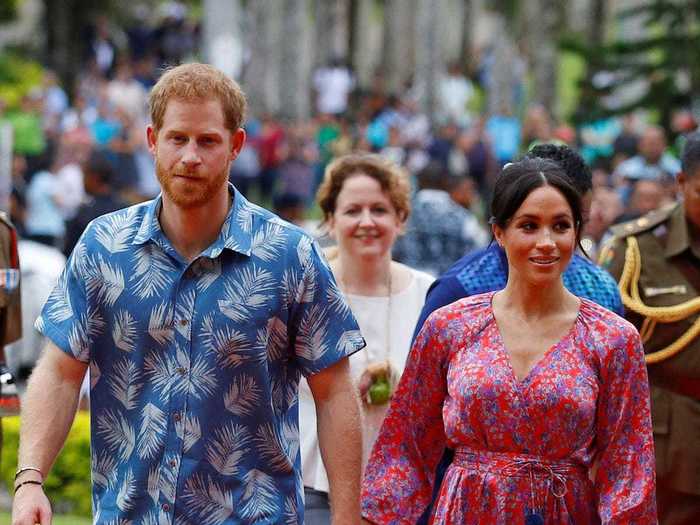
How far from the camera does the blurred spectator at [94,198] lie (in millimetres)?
12328

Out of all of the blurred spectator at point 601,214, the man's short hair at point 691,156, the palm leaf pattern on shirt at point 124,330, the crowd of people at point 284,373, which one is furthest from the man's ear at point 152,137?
the blurred spectator at point 601,214

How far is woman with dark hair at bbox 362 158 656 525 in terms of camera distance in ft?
16.5

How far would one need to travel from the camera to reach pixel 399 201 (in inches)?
295

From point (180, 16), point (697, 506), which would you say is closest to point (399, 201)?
point (697, 506)

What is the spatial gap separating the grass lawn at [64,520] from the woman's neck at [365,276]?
12.2 ft

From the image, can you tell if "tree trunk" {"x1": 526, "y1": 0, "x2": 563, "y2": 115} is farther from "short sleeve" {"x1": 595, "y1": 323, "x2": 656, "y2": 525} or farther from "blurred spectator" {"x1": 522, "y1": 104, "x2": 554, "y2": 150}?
"short sleeve" {"x1": 595, "y1": 323, "x2": 656, "y2": 525}

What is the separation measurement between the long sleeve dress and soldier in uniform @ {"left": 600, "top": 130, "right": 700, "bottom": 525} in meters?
2.07

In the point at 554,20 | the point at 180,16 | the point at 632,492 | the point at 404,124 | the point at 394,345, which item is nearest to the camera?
the point at 632,492

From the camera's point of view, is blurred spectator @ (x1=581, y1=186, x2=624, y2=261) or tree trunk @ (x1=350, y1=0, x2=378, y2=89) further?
tree trunk @ (x1=350, y1=0, x2=378, y2=89)

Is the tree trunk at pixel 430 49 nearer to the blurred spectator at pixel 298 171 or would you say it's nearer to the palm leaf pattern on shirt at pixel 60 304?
the blurred spectator at pixel 298 171

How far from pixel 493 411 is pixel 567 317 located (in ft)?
1.28

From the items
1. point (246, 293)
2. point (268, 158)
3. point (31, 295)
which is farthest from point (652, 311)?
point (268, 158)

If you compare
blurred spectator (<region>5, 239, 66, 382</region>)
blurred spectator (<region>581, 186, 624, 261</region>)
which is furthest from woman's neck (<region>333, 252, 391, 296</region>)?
blurred spectator (<region>5, 239, 66, 382</region>)

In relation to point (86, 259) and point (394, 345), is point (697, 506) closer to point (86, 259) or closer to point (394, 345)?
point (394, 345)
